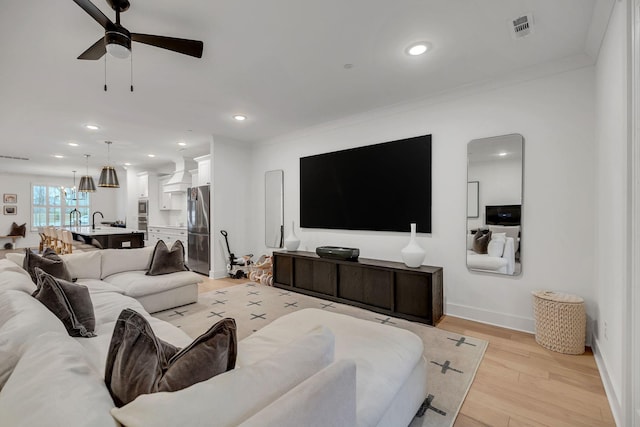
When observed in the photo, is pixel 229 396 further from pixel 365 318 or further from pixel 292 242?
pixel 292 242

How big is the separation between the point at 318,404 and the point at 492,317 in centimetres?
293

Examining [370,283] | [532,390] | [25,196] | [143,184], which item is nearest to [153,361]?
[532,390]

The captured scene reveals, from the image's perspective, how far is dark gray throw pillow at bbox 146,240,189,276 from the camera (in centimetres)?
355

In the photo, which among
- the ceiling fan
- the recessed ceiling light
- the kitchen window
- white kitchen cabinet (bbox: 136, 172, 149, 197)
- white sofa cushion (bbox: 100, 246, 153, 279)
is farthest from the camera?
the kitchen window

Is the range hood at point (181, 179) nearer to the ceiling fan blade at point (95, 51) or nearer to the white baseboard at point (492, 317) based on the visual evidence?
the ceiling fan blade at point (95, 51)

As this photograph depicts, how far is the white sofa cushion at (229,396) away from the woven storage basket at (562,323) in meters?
2.47

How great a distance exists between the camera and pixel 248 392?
79 centimetres

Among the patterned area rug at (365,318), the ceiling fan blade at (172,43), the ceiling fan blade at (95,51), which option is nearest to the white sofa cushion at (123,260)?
the patterned area rug at (365,318)

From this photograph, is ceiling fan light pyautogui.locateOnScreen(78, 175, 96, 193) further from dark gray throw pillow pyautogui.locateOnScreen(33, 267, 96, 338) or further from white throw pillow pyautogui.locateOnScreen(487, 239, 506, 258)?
white throw pillow pyautogui.locateOnScreen(487, 239, 506, 258)

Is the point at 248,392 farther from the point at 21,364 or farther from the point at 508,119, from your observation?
the point at 508,119

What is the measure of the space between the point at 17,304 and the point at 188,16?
206 centimetres

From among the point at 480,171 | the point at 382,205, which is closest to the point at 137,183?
the point at 382,205

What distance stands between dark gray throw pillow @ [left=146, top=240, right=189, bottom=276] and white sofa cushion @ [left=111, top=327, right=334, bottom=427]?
10.4 ft

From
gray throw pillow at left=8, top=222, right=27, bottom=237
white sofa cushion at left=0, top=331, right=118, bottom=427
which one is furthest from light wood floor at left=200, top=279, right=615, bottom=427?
gray throw pillow at left=8, top=222, right=27, bottom=237
